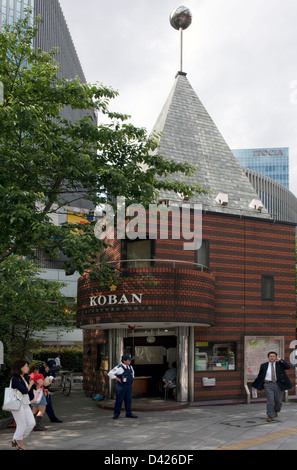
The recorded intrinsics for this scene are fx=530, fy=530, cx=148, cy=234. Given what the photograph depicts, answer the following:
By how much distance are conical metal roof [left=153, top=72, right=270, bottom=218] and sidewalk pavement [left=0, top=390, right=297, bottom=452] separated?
7877 mm

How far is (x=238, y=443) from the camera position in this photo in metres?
11.2

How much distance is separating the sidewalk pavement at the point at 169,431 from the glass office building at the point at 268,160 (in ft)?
438

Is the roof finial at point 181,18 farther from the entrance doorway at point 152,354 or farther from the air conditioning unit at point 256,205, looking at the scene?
the entrance doorway at point 152,354

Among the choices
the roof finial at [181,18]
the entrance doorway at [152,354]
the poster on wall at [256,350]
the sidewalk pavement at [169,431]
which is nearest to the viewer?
the sidewalk pavement at [169,431]

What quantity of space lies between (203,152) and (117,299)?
870 cm

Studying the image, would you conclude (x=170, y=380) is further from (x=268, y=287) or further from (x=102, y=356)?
(x=268, y=287)

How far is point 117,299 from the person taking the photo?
56.5 ft

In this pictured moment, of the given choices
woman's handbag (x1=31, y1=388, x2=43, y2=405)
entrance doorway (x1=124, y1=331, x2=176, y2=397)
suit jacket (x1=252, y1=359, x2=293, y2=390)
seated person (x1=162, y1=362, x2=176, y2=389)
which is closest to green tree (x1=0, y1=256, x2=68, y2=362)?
woman's handbag (x1=31, y1=388, x2=43, y2=405)

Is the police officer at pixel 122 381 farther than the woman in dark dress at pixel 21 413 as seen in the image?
Yes

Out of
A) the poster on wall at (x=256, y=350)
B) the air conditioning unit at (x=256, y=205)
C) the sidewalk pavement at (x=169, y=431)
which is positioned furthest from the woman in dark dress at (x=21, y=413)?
the air conditioning unit at (x=256, y=205)

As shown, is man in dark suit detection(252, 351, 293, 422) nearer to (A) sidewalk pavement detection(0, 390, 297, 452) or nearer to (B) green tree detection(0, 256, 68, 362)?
(A) sidewalk pavement detection(0, 390, 297, 452)

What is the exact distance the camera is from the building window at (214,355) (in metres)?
18.6

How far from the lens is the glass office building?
477 ft
